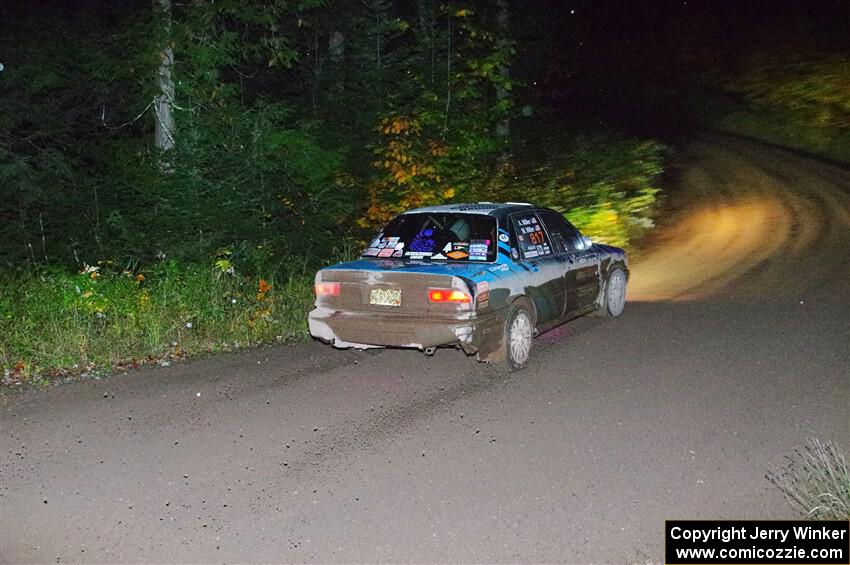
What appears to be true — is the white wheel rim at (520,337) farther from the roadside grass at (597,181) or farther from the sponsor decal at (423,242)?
the roadside grass at (597,181)

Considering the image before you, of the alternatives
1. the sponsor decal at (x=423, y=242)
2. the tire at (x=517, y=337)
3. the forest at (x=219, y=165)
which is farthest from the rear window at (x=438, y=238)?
the forest at (x=219, y=165)

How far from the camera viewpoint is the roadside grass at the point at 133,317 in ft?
28.5

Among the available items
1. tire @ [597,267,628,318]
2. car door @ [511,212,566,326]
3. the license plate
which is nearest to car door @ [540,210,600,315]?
car door @ [511,212,566,326]

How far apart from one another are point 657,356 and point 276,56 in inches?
347

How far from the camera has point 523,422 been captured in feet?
22.0

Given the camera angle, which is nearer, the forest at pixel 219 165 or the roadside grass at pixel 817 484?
the roadside grass at pixel 817 484

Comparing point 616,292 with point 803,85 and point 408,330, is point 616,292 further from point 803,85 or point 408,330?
point 803,85

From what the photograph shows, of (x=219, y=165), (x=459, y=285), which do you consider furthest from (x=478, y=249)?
(x=219, y=165)

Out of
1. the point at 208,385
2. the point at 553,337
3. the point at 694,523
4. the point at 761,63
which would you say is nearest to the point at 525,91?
the point at 761,63

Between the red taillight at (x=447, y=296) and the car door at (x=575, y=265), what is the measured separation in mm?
2070

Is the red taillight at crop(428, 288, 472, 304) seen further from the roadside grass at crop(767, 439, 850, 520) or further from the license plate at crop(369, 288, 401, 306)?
the roadside grass at crop(767, 439, 850, 520)

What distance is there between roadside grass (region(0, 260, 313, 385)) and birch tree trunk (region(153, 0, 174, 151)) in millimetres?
2944

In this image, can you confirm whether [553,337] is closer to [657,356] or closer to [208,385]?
[657,356]

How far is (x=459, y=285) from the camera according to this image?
7.89 meters
